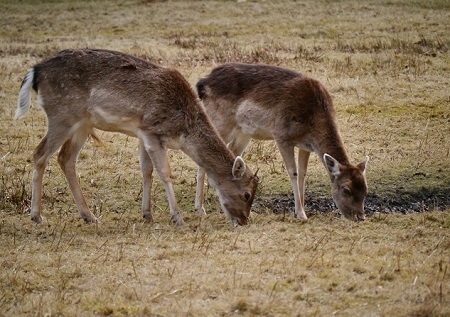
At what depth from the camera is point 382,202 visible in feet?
35.8

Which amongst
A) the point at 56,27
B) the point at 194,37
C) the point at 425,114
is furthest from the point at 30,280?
the point at 56,27

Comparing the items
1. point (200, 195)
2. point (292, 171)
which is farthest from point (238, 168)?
point (292, 171)

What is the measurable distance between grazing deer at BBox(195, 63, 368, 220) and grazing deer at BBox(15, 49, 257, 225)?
0.97 meters

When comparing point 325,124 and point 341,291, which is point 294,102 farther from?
point 341,291

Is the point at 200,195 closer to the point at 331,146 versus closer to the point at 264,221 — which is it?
the point at 264,221

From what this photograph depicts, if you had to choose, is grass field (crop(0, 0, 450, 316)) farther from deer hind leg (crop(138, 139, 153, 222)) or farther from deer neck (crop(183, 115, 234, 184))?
deer neck (crop(183, 115, 234, 184))

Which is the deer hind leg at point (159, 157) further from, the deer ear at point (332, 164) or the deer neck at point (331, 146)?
the deer neck at point (331, 146)

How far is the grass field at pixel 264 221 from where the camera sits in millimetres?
6898

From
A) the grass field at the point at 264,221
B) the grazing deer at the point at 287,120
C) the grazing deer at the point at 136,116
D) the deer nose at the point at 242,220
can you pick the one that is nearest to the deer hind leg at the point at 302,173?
the grazing deer at the point at 287,120

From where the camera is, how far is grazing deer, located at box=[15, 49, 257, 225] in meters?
9.68

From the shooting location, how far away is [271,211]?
1058 cm

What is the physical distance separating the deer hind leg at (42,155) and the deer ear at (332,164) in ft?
11.3

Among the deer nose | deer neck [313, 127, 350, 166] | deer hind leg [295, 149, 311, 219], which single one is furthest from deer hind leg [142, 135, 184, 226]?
deer neck [313, 127, 350, 166]

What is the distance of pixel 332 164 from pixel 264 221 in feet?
4.14
